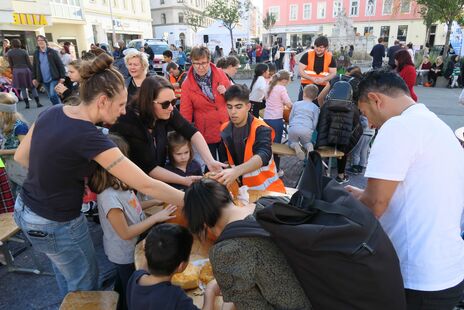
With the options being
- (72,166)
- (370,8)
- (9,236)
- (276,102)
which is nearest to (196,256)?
(72,166)

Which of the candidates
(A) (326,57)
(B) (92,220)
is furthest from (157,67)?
(B) (92,220)

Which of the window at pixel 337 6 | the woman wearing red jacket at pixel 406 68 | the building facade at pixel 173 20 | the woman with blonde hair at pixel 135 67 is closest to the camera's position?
the woman with blonde hair at pixel 135 67

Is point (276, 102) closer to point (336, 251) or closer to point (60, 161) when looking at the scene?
point (60, 161)

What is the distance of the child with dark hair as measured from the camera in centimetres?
150

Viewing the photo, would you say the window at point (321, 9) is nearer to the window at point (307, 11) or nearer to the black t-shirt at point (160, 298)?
the window at point (307, 11)

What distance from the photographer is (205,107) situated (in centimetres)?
392

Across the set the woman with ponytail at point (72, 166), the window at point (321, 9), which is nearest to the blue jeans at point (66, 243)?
the woman with ponytail at point (72, 166)

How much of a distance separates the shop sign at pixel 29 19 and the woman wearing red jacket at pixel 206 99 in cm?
1747

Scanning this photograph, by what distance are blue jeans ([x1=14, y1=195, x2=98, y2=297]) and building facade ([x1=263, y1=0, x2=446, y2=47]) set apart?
38.2 m

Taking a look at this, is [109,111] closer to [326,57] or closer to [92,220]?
[92,220]

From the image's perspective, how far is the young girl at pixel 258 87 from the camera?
20.7 ft

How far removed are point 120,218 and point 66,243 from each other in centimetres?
33

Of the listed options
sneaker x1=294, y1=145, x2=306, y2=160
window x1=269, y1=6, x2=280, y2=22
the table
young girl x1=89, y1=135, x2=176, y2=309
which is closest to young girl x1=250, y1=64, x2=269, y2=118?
sneaker x1=294, y1=145, x2=306, y2=160

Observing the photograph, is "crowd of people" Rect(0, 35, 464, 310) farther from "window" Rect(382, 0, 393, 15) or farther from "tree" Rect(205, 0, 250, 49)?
"window" Rect(382, 0, 393, 15)
